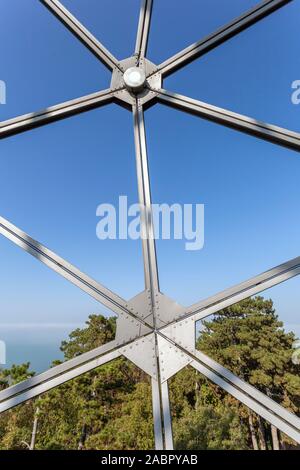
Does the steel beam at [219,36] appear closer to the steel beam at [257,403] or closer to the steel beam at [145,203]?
the steel beam at [145,203]

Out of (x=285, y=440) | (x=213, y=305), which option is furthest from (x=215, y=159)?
(x=285, y=440)

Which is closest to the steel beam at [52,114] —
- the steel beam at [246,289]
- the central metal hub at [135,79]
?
the central metal hub at [135,79]

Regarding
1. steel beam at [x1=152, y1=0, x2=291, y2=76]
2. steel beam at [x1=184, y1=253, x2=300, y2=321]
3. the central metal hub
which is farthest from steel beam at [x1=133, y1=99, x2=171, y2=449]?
steel beam at [x1=152, y1=0, x2=291, y2=76]

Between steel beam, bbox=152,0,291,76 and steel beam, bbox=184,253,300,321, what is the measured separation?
180 centimetres

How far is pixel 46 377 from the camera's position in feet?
4.20

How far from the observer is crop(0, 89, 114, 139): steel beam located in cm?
206

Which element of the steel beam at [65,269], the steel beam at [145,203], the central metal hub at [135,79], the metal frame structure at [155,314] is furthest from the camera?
the central metal hub at [135,79]

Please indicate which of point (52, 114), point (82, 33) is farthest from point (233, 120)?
point (82, 33)

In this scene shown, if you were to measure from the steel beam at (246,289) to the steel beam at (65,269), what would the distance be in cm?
38

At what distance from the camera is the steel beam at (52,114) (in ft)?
6.77

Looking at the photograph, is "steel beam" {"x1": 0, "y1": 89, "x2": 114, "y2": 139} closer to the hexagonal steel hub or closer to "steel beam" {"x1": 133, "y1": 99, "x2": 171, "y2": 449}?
the hexagonal steel hub

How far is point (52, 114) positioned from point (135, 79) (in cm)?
73
